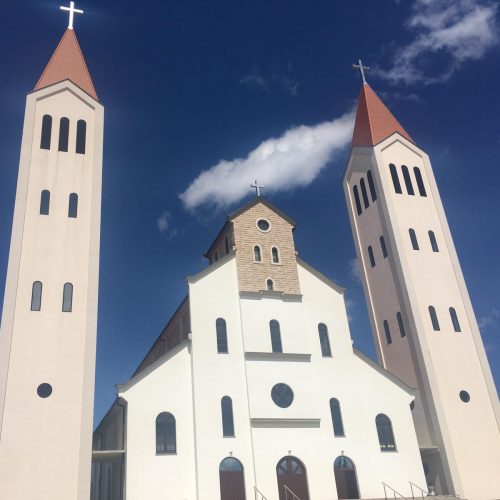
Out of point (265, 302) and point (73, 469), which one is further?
point (265, 302)

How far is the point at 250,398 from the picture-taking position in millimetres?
29266

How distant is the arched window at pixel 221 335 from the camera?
30.3 metres

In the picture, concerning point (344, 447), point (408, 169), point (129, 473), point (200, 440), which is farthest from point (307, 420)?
point (408, 169)

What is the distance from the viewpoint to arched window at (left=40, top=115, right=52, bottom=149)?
3222 cm

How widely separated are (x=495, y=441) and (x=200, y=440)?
15.8 m

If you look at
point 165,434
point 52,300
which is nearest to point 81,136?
point 52,300

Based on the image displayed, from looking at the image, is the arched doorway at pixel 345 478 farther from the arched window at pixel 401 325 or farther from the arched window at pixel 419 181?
the arched window at pixel 419 181

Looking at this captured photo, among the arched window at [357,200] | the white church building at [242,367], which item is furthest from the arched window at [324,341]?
the arched window at [357,200]

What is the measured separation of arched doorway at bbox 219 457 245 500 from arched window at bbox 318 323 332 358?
7711 millimetres

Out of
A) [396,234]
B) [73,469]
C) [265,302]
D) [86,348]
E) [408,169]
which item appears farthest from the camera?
[408,169]

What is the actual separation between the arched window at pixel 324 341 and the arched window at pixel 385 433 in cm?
419

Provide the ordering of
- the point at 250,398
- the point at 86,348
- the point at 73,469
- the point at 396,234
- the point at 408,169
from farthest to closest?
the point at 408,169, the point at 396,234, the point at 250,398, the point at 86,348, the point at 73,469

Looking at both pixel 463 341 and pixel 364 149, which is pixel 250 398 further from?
pixel 364 149

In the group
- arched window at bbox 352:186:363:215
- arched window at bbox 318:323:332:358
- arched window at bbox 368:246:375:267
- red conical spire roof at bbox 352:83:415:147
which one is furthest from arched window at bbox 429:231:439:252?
arched window at bbox 318:323:332:358
